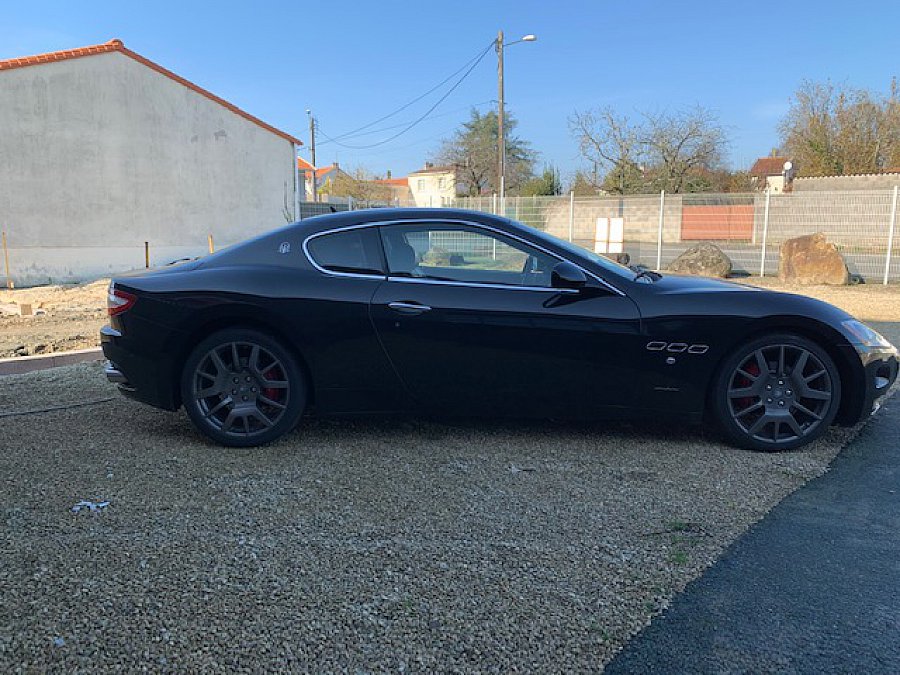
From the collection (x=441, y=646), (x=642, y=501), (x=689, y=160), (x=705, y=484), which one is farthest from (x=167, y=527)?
(x=689, y=160)

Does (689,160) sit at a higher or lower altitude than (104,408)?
higher

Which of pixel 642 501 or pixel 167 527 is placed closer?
pixel 167 527

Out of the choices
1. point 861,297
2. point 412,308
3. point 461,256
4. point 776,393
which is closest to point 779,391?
point 776,393

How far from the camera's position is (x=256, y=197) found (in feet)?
71.5

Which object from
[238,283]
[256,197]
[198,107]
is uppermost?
[198,107]

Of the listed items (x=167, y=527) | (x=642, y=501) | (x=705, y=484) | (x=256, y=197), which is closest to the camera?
(x=167, y=527)

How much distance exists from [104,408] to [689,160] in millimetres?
41443

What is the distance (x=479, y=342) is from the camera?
4.05m

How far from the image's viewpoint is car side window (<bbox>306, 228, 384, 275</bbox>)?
4.22 meters

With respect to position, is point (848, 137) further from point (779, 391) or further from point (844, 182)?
point (779, 391)

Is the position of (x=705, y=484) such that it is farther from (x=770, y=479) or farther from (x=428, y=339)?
(x=428, y=339)

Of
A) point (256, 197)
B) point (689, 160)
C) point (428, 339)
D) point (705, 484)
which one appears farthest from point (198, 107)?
point (689, 160)

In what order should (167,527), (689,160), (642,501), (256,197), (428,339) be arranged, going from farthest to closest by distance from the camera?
1. (689,160)
2. (256,197)
3. (428,339)
4. (642,501)
5. (167,527)

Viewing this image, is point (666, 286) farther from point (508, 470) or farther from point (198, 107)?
point (198, 107)
